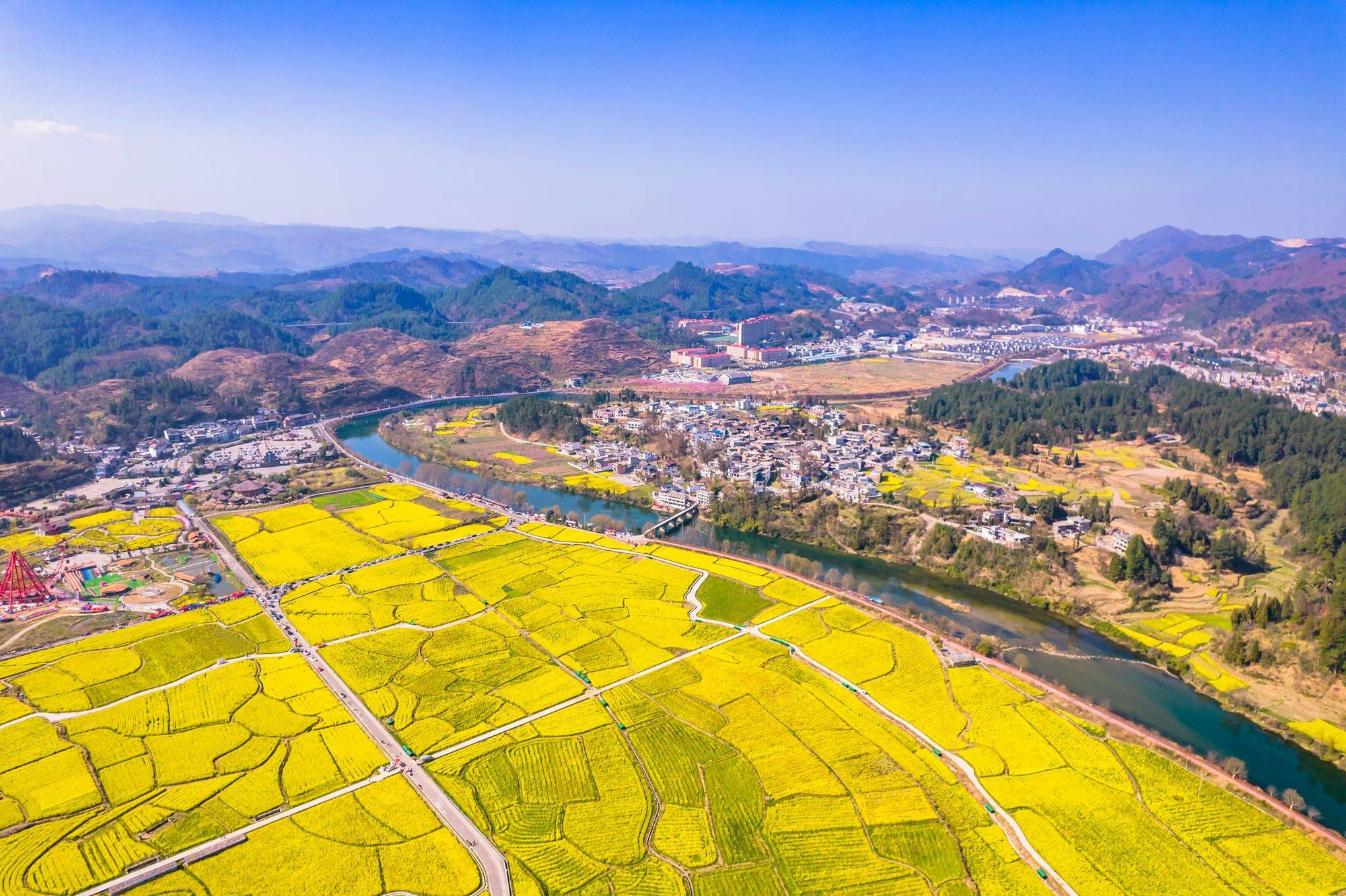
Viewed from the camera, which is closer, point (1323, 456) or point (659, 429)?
point (1323, 456)

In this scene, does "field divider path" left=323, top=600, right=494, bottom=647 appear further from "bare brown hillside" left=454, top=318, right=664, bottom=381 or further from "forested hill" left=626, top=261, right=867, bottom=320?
"forested hill" left=626, top=261, right=867, bottom=320

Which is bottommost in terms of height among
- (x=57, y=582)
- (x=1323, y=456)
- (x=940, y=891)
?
(x=57, y=582)

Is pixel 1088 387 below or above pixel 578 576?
above

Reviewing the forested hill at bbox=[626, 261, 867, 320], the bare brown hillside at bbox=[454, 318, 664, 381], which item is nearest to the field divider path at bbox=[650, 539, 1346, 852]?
the bare brown hillside at bbox=[454, 318, 664, 381]

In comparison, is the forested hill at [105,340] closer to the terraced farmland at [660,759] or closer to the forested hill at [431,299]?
the forested hill at [431,299]

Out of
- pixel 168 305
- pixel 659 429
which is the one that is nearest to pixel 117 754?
pixel 659 429

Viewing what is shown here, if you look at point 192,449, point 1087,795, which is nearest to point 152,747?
point 1087,795

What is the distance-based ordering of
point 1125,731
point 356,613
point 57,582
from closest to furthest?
1. point 1125,731
2. point 356,613
3. point 57,582

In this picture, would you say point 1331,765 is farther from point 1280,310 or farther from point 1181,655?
point 1280,310
